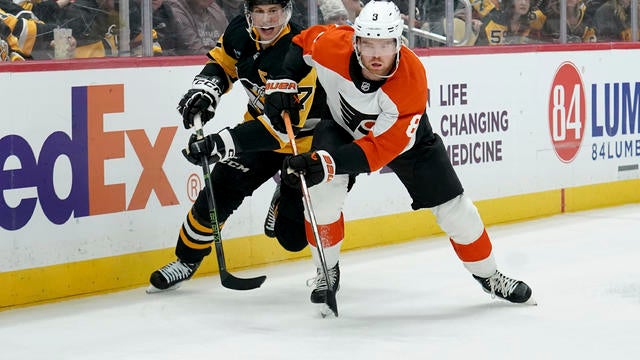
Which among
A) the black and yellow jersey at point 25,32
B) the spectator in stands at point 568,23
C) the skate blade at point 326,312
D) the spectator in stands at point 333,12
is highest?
the black and yellow jersey at point 25,32

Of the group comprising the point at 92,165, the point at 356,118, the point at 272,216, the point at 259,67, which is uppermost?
the point at 259,67

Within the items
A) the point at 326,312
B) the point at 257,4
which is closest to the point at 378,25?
the point at 257,4

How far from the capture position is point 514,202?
7.43 metres

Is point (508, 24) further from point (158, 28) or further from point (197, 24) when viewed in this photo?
point (158, 28)

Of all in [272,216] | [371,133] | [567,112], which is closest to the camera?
[371,133]

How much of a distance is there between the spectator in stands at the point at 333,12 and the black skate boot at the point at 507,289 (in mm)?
2033

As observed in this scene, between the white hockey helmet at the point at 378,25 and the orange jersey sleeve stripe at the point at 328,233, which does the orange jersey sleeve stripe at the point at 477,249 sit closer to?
the orange jersey sleeve stripe at the point at 328,233

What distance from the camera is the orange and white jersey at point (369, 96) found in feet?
15.0

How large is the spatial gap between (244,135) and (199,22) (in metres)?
1.08

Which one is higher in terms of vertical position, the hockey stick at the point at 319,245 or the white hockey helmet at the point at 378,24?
the white hockey helmet at the point at 378,24

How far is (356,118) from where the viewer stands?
478 centimetres

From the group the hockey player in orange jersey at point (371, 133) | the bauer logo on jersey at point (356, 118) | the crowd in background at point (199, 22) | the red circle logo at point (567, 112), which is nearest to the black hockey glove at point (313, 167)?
the hockey player in orange jersey at point (371, 133)

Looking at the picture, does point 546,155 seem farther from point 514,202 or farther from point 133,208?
point 133,208

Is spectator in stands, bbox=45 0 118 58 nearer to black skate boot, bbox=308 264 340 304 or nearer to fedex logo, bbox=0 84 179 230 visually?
fedex logo, bbox=0 84 179 230
